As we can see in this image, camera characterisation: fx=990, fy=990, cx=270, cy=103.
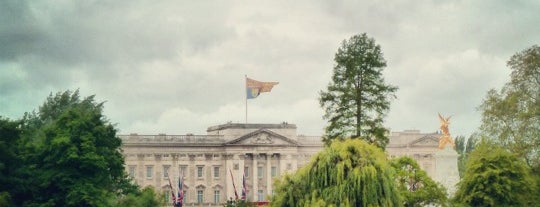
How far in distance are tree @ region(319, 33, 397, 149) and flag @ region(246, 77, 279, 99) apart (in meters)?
59.6

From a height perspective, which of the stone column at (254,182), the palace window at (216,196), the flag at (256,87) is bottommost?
the palace window at (216,196)

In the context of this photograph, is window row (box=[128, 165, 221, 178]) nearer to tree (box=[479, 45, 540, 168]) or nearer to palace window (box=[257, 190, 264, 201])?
palace window (box=[257, 190, 264, 201])

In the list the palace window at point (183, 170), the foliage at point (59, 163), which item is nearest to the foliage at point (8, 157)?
the foliage at point (59, 163)

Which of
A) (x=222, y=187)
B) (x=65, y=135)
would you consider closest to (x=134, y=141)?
(x=222, y=187)

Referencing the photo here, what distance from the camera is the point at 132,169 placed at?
5448 inches

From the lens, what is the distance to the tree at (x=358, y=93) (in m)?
69.4

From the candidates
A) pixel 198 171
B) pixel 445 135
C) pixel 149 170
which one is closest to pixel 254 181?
pixel 198 171

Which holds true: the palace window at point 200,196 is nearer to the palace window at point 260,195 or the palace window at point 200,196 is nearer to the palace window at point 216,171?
the palace window at point 216,171

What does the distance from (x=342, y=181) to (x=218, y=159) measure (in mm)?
94759

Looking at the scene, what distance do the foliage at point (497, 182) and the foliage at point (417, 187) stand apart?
2073 mm

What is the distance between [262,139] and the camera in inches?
5620

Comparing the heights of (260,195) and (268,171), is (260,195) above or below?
below

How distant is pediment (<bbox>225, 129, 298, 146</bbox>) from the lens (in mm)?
141500

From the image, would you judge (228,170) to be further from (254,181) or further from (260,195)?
(260,195)
